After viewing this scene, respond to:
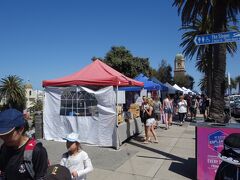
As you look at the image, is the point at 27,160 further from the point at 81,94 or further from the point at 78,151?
the point at 81,94

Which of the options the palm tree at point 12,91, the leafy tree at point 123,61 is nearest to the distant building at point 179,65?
the leafy tree at point 123,61

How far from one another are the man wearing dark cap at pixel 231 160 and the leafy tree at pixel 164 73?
7381 centimetres

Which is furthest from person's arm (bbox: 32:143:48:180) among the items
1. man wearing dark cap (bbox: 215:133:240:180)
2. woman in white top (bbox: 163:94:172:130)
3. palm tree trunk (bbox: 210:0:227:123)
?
woman in white top (bbox: 163:94:172:130)

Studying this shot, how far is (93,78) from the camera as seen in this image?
973 centimetres

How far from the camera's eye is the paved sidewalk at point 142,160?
631 cm

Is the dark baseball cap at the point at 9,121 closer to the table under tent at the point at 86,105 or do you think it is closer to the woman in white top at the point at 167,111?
the table under tent at the point at 86,105

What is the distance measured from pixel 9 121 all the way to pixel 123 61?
3931cm

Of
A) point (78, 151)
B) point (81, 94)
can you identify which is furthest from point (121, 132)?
point (78, 151)

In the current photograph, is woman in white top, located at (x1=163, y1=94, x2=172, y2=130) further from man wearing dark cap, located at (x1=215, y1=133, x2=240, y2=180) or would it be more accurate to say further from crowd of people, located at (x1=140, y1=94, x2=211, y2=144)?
man wearing dark cap, located at (x1=215, y1=133, x2=240, y2=180)

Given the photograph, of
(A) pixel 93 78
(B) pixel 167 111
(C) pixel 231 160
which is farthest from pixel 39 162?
(B) pixel 167 111

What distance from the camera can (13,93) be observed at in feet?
103

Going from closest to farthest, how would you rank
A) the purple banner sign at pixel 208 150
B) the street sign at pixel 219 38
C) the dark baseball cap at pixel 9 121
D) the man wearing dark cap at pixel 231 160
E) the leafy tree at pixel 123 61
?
the dark baseball cap at pixel 9 121 → the man wearing dark cap at pixel 231 160 → the purple banner sign at pixel 208 150 → the street sign at pixel 219 38 → the leafy tree at pixel 123 61

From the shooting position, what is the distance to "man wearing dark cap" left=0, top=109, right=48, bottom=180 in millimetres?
2131

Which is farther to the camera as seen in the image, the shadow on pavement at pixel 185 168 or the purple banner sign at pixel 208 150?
the shadow on pavement at pixel 185 168
